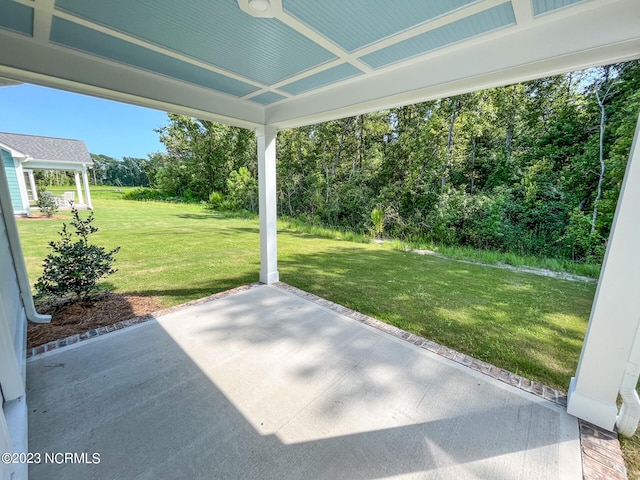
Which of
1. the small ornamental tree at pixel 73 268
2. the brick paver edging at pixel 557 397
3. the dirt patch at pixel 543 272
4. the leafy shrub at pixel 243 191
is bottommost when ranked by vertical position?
the dirt patch at pixel 543 272

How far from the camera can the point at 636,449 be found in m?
1.62

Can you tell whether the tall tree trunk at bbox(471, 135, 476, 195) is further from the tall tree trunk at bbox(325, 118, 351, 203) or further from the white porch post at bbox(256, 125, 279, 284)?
the white porch post at bbox(256, 125, 279, 284)

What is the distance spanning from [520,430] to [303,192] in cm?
1052

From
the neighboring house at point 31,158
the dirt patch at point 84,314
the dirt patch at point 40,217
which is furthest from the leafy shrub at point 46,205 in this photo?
the dirt patch at point 84,314

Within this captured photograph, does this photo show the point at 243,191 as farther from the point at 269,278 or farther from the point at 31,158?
the point at 269,278

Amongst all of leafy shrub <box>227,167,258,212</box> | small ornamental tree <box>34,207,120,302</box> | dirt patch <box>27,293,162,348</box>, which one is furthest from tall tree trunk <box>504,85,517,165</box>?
leafy shrub <box>227,167,258,212</box>

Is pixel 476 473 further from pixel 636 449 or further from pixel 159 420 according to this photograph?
pixel 159 420

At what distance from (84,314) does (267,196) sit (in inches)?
106

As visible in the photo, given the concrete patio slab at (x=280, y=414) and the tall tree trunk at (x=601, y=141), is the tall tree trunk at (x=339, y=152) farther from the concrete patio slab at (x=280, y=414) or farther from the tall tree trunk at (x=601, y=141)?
the concrete patio slab at (x=280, y=414)

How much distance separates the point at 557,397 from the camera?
6.63 feet

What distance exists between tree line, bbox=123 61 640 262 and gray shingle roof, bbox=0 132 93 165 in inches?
336

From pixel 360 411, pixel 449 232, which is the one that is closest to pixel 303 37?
pixel 360 411

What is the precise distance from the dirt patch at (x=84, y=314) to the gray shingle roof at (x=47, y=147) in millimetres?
10501

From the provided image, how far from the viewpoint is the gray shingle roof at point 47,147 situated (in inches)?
392
